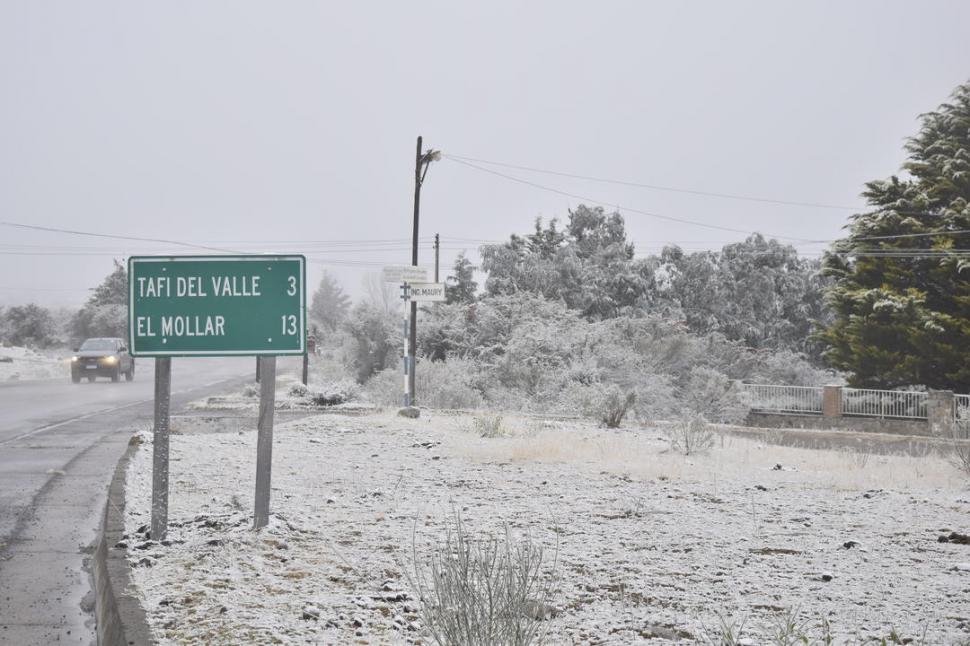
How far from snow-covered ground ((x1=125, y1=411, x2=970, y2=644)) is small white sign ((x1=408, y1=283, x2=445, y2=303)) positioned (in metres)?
8.85

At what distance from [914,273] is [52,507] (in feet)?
89.0

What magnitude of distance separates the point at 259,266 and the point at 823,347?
37847 millimetres

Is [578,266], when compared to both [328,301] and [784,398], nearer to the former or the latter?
[784,398]

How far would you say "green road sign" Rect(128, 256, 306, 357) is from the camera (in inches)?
244

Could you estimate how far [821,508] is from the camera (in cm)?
788

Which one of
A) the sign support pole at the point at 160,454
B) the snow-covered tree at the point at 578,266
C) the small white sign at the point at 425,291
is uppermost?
the snow-covered tree at the point at 578,266

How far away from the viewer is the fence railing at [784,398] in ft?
88.6

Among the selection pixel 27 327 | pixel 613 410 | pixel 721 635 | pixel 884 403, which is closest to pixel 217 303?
pixel 721 635

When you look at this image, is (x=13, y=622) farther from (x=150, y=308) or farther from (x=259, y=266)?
(x=259, y=266)

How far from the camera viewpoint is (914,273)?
28.5 metres

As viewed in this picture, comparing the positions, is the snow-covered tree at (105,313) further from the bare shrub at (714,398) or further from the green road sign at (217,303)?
the green road sign at (217,303)

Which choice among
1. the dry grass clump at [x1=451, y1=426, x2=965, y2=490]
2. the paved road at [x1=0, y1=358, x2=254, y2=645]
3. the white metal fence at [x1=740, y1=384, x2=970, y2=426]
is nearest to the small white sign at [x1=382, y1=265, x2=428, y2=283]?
the paved road at [x1=0, y1=358, x2=254, y2=645]

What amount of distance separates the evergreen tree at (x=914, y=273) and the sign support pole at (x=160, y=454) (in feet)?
81.2

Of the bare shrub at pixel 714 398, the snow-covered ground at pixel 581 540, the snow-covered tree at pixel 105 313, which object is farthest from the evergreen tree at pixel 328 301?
the snow-covered ground at pixel 581 540
